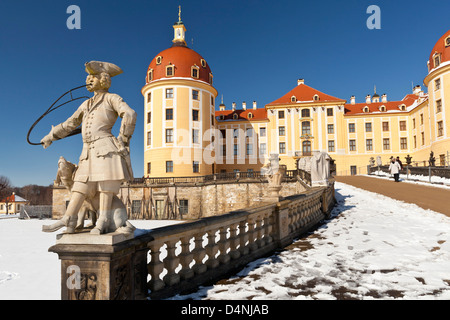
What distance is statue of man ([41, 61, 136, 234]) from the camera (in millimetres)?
2965

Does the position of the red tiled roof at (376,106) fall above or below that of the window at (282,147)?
above

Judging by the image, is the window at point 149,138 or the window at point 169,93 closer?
the window at point 169,93

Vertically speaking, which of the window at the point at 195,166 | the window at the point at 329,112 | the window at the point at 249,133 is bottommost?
the window at the point at 195,166

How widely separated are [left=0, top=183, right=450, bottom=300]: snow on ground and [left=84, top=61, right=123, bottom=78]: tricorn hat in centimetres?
297

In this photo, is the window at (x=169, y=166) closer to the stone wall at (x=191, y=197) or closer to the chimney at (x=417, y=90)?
the stone wall at (x=191, y=197)

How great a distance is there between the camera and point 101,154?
118 inches

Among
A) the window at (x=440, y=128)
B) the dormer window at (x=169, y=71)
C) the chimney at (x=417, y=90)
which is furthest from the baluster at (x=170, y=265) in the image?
the chimney at (x=417, y=90)

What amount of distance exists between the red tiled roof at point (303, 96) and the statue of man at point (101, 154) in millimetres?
40939

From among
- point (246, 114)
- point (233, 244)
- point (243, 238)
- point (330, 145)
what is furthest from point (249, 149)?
point (233, 244)

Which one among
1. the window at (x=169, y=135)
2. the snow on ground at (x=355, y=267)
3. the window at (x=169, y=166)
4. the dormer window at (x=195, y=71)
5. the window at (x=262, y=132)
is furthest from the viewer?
the window at (x=262, y=132)

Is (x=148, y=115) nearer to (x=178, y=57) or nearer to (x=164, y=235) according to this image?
(x=178, y=57)

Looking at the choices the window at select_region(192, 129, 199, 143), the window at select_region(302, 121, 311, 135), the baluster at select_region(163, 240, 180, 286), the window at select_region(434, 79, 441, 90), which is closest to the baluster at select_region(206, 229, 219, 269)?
the baluster at select_region(163, 240, 180, 286)

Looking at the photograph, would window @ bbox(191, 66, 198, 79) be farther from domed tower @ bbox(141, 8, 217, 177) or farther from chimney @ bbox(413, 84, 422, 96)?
chimney @ bbox(413, 84, 422, 96)

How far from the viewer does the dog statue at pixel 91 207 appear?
118 inches
